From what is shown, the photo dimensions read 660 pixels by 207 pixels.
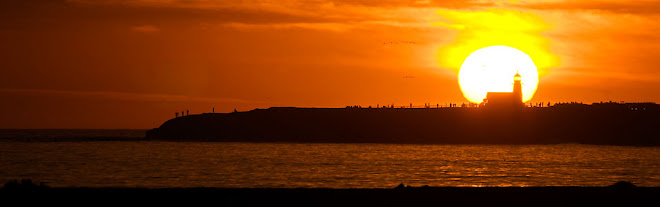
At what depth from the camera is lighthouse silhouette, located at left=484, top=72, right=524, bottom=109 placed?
165m
